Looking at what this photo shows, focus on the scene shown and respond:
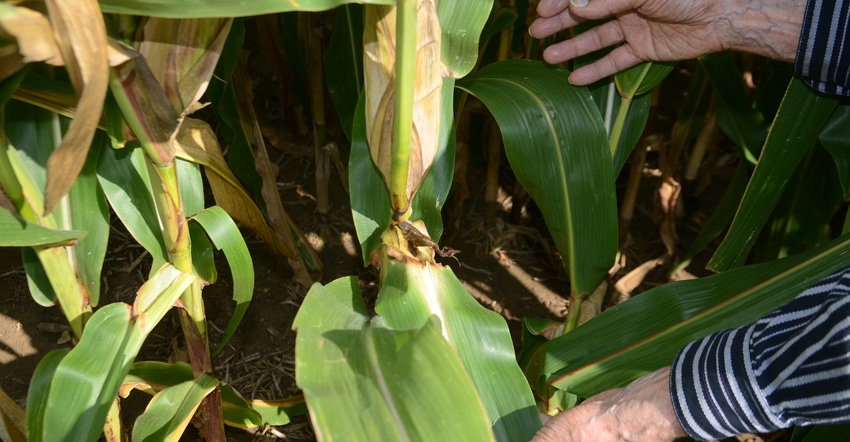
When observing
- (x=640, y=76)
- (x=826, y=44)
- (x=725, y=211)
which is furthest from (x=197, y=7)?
(x=725, y=211)

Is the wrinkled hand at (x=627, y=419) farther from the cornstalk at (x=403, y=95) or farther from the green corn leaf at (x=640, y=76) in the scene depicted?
the green corn leaf at (x=640, y=76)

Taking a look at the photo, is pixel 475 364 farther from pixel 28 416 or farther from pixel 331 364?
pixel 28 416

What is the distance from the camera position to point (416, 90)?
34.3 inches

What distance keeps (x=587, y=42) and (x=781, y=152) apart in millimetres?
347

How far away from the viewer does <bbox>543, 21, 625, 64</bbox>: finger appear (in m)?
1.14

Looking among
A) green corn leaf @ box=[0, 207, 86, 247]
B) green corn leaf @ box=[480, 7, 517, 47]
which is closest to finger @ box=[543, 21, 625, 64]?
green corn leaf @ box=[480, 7, 517, 47]

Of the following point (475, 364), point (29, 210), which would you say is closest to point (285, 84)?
point (29, 210)

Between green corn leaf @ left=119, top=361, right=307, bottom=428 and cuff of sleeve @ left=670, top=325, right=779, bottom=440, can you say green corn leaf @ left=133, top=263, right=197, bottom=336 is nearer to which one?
green corn leaf @ left=119, top=361, right=307, bottom=428

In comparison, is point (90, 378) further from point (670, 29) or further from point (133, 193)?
point (670, 29)

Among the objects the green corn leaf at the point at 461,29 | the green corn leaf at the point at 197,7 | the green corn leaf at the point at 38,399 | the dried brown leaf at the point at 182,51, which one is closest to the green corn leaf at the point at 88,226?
the green corn leaf at the point at 38,399

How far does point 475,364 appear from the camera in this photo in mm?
880

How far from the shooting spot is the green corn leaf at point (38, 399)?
0.87 m

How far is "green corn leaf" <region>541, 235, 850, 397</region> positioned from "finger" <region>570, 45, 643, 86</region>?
346 millimetres

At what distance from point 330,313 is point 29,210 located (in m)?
0.36
